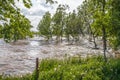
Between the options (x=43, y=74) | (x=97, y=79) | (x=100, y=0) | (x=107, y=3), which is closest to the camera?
(x=97, y=79)

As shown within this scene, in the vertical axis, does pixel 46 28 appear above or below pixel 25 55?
above

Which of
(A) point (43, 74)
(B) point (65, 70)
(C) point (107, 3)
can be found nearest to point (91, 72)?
(B) point (65, 70)

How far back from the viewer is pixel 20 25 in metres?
Result: 11.0

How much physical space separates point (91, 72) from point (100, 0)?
7.23 metres

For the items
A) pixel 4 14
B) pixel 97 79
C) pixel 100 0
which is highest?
pixel 100 0

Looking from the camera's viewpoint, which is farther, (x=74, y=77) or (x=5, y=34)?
(x=74, y=77)

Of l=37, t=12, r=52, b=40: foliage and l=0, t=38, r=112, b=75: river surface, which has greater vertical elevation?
l=37, t=12, r=52, b=40: foliage

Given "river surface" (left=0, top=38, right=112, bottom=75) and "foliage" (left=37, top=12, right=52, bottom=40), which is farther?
"foliage" (left=37, top=12, right=52, bottom=40)

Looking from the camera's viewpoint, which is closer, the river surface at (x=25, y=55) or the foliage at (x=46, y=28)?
the river surface at (x=25, y=55)

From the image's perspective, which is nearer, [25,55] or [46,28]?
[25,55]

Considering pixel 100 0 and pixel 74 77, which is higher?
pixel 100 0

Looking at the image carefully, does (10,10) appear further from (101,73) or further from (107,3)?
(107,3)

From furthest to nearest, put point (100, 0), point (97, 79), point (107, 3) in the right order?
1. point (100, 0)
2. point (107, 3)
3. point (97, 79)

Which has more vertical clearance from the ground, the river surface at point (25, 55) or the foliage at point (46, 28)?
the foliage at point (46, 28)
